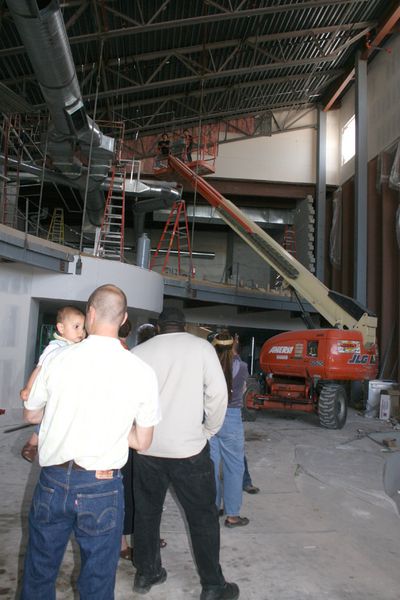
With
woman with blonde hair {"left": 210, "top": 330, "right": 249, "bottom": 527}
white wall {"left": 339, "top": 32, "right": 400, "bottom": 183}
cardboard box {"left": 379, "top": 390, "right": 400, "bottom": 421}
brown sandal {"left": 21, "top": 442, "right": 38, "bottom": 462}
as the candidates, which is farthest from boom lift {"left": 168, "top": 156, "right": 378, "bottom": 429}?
brown sandal {"left": 21, "top": 442, "right": 38, "bottom": 462}

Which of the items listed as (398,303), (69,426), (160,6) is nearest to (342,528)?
(69,426)

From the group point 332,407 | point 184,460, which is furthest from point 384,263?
point 184,460

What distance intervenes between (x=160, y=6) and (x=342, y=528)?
1160 cm

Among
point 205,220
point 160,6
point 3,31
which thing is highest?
point 160,6

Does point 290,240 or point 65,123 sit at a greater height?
point 65,123

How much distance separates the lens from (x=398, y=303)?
13.2m

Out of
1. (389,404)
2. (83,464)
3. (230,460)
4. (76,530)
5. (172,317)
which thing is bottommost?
(389,404)

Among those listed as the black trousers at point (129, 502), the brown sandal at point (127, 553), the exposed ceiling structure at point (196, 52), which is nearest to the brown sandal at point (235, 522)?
the brown sandal at point (127, 553)

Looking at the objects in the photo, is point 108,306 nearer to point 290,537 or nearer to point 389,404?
point 290,537

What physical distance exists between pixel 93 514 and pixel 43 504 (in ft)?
0.75

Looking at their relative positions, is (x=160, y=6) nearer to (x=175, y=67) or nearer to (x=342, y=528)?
(x=175, y=67)

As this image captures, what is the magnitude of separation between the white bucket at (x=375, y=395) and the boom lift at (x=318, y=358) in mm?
1472

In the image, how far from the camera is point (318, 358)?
10070 mm

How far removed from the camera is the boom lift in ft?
32.4
